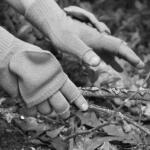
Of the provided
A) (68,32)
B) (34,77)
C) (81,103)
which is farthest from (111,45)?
(34,77)

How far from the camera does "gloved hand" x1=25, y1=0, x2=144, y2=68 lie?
244 centimetres

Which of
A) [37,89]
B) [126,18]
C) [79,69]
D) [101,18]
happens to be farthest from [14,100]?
[126,18]

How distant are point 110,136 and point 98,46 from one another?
21.5 inches

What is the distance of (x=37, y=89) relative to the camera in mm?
2082

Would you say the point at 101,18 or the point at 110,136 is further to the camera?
the point at 101,18

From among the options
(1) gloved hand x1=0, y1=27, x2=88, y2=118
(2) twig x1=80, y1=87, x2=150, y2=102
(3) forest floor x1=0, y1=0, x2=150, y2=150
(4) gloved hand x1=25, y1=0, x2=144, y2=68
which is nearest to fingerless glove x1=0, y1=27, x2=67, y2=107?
(1) gloved hand x1=0, y1=27, x2=88, y2=118

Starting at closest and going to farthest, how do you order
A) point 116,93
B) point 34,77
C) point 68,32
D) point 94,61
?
point 34,77 → point 94,61 → point 68,32 → point 116,93

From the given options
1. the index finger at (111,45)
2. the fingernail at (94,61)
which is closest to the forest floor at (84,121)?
the index finger at (111,45)

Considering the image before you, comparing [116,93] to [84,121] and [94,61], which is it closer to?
[84,121]

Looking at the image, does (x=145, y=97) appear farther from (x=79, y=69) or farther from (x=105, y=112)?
(x=79, y=69)

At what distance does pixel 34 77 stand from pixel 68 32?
495mm

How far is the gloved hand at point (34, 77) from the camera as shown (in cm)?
207

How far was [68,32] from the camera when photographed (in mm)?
2455

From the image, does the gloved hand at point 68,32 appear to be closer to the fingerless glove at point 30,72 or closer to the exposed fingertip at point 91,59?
the exposed fingertip at point 91,59
